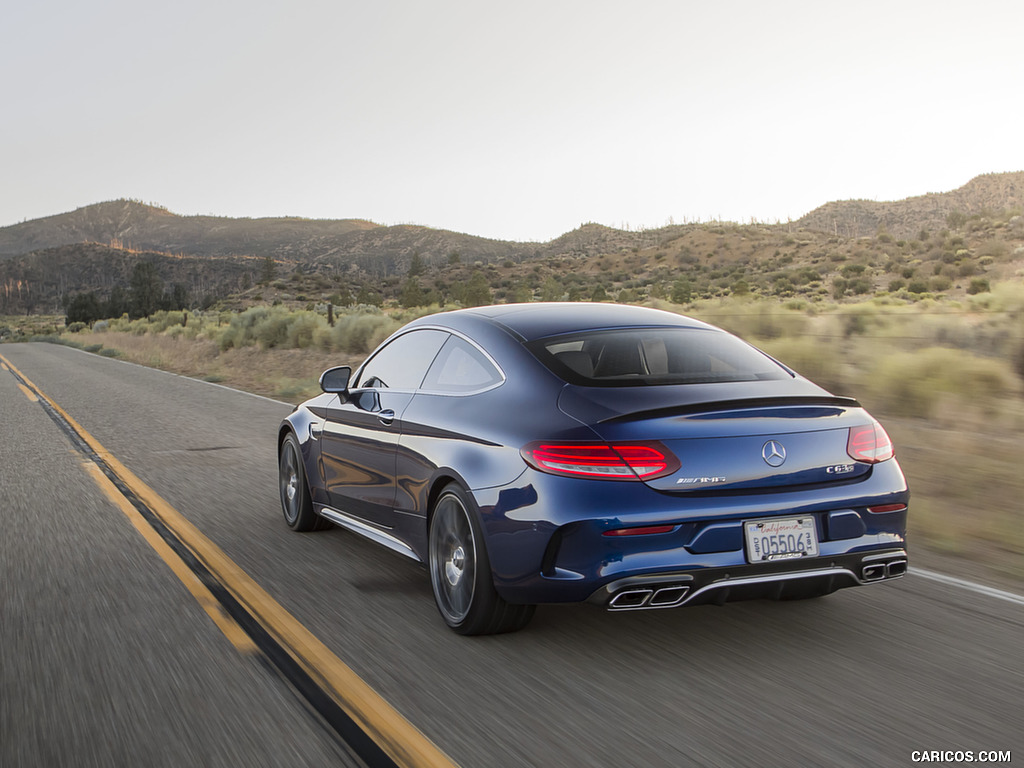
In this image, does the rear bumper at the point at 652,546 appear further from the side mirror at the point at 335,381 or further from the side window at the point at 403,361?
the side mirror at the point at 335,381

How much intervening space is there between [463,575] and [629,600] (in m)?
0.94

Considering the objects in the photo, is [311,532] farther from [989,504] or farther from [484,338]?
[989,504]

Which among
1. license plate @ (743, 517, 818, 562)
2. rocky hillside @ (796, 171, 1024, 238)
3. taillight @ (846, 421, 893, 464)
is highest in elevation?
rocky hillside @ (796, 171, 1024, 238)

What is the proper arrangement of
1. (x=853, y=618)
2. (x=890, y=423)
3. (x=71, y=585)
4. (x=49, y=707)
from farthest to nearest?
(x=890, y=423), (x=71, y=585), (x=853, y=618), (x=49, y=707)

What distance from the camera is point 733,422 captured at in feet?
13.4

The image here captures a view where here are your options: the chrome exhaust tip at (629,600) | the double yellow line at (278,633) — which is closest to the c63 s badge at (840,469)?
the chrome exhaust tip at (629,600)

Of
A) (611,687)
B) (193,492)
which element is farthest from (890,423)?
(611,687)

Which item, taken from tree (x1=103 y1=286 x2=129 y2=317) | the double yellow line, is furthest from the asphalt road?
tree (x1=103 y1=286 x2=129 y2=317)

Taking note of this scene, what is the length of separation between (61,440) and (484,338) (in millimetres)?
9283

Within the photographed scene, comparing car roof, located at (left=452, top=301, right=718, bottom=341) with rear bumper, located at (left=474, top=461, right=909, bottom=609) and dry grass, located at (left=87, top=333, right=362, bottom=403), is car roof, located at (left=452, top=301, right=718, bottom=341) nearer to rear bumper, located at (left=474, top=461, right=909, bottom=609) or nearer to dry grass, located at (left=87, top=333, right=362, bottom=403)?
rear bumper, located at (left=474, top=461, right=909, bottom=609)

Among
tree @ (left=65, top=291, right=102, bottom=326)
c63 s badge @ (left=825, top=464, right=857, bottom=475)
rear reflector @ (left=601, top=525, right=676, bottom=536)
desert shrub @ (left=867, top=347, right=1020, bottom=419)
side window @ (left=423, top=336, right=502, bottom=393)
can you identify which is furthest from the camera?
tree @ (left=65, top=291, right=102, bottom=326)

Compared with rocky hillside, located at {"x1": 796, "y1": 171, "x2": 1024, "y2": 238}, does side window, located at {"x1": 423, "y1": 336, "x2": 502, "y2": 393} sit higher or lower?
lower

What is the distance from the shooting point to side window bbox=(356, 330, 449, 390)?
5516mm

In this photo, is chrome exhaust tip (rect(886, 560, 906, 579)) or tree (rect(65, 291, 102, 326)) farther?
tree (rect(65, 291, 102, 326))
